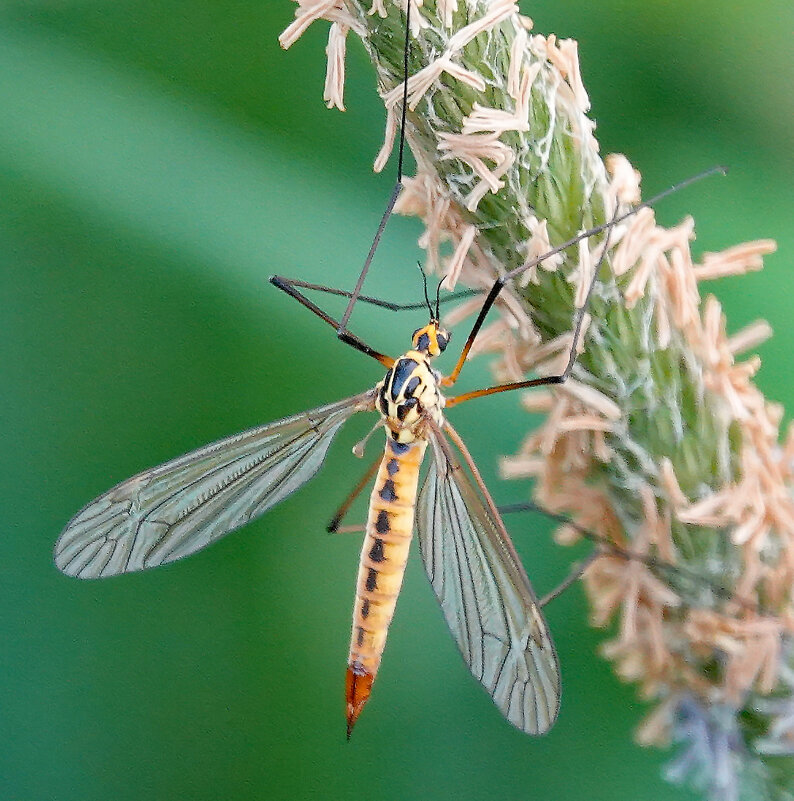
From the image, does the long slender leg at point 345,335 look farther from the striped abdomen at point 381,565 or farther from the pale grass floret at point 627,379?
the pale grass floret at point 627,379

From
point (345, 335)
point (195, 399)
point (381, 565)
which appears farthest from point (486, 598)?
point (195, 399)

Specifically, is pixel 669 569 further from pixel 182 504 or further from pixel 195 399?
pixel 195 399

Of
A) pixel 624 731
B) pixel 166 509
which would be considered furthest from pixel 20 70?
pixel 624 731

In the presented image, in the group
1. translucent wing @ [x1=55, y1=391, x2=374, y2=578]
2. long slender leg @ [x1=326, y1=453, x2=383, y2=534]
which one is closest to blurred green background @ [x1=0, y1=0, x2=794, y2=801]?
long slender leg @ [x1=326, y1=453, x2=383, y2=534]

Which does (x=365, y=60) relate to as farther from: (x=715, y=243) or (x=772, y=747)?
(x=772, y=747)

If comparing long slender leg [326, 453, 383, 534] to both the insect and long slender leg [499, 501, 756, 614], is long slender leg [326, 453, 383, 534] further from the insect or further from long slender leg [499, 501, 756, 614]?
long slender leg [499, 501, 756, 614]
